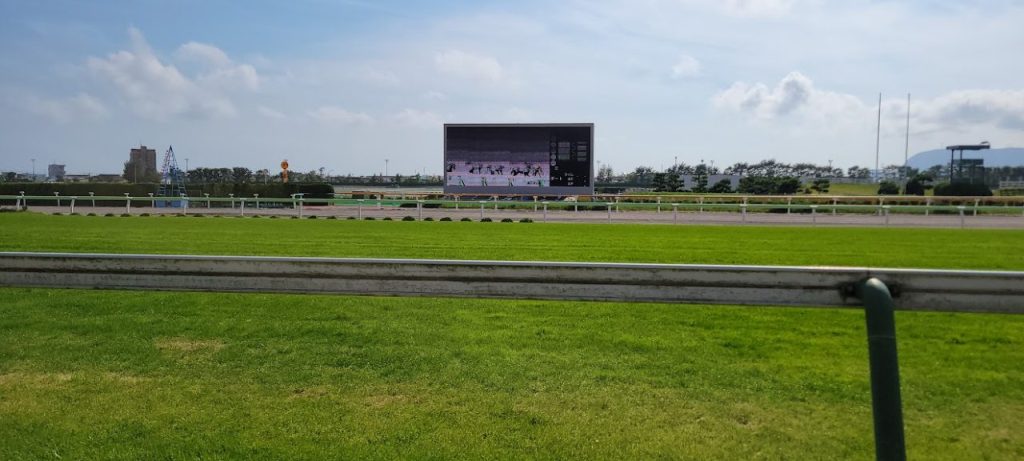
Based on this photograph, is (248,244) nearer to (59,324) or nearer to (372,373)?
(59,324)

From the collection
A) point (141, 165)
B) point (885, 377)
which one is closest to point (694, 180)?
point (141, 165)

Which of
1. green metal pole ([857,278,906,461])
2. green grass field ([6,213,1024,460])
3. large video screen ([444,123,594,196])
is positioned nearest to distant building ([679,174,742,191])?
large video screen ([444,123,594,196])

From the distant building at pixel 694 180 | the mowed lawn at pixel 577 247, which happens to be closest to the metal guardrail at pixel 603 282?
the mowed lawn at pixel 577 247

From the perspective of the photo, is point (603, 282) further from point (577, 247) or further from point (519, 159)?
point (519, 159)

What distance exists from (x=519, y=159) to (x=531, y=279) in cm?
4573

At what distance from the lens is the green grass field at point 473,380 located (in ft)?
12.2

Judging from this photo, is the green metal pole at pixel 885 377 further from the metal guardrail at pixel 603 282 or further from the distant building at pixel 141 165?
the distant building at pixel 141 165

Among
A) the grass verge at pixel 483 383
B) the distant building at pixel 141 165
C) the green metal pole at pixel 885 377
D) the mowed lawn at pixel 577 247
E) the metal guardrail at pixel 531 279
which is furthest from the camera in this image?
the distant building at pixel 141 165

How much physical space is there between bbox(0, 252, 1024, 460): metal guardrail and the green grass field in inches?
30.3

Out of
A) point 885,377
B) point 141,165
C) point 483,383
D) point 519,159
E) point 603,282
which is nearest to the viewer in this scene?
point 885,377

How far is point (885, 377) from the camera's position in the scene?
2719mm

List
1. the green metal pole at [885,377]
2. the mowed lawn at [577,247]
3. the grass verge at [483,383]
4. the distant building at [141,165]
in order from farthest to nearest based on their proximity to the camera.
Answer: the distant building at [141,165], the mowed lawn at [577,247], the grass verge at [483,383], the green metal pole at [885,377]

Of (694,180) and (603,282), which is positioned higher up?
(694,180)

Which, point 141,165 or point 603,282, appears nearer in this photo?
point 603,282
